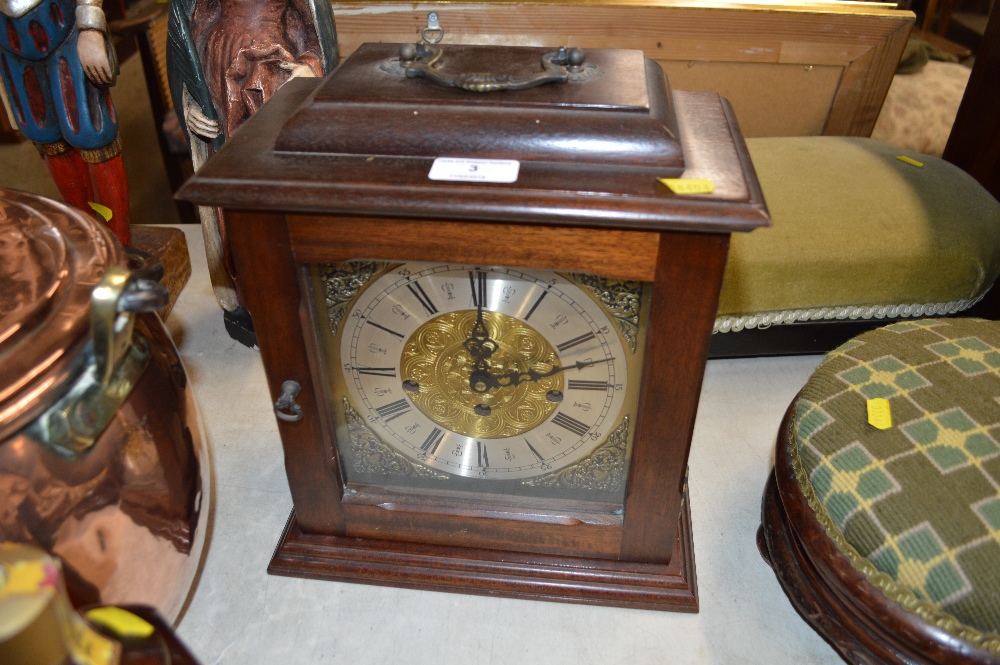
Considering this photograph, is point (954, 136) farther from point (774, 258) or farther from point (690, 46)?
point (774, 258)

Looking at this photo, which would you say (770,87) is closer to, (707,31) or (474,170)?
(707,31)

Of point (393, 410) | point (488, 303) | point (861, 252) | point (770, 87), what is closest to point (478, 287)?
point (488, 303)

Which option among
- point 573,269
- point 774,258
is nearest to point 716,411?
point 774,258

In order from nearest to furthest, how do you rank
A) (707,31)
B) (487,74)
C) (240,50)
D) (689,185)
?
(689,185) → (487,74) → (240,50) → (707,31)

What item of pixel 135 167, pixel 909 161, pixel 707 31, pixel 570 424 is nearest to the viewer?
pixel 570 424

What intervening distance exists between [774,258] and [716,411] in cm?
32

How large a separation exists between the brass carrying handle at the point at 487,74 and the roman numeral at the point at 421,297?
0.78 ft

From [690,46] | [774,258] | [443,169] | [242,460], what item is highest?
[443,169]

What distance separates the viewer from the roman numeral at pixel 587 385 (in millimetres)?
974

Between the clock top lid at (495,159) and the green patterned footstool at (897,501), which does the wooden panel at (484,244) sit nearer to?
the clock top lid at (495,159)

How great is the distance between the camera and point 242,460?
1431 millimetres

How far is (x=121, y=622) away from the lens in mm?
581

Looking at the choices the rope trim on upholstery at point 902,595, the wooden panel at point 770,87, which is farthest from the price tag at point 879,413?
the wooden panel at point 770,87

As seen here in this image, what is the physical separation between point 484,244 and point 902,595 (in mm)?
636
